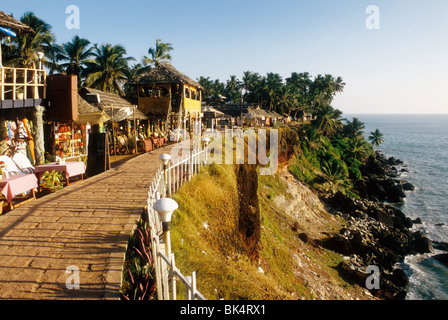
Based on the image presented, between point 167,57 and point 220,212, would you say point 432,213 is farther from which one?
point 167,57

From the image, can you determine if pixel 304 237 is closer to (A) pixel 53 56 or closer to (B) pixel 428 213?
(B) pixel 428 213

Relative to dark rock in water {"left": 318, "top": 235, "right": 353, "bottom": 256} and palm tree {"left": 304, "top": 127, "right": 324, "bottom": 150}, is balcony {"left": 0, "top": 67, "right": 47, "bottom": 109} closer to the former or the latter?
dark rock in water {"left": 318, "top": 235, "right": 353, "bottom": 256}

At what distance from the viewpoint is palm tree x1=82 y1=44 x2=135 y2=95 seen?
98.6 ft

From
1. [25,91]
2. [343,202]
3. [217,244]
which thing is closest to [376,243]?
[343,202]

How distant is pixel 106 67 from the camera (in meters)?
30.3

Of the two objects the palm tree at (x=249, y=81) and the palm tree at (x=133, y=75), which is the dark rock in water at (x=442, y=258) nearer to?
the palm tree at (x=133, y=75)

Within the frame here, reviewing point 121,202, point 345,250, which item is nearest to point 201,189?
point 121,202

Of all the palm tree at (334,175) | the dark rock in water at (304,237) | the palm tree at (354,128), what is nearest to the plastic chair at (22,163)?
the dark rock in water at (304,237)

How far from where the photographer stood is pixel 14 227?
217 inches

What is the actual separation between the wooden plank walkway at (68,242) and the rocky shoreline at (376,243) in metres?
13.9

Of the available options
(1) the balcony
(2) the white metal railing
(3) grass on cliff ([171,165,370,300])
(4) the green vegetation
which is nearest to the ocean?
(3) grass on cliff ([171,165,370,300])

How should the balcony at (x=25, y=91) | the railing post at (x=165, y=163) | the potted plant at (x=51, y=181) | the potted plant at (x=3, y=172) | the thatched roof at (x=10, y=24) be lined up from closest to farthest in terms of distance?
the railing post at (x=165, y=163) < the potted plant at (x=3, y=172) < the potted plant at (x=51, y=181) < the balcony at (x=25, y=91) < the thatched roof at (x=10, y=24)

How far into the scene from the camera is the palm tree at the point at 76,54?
2920 centimetres

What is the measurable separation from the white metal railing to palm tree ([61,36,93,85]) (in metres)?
26.1
